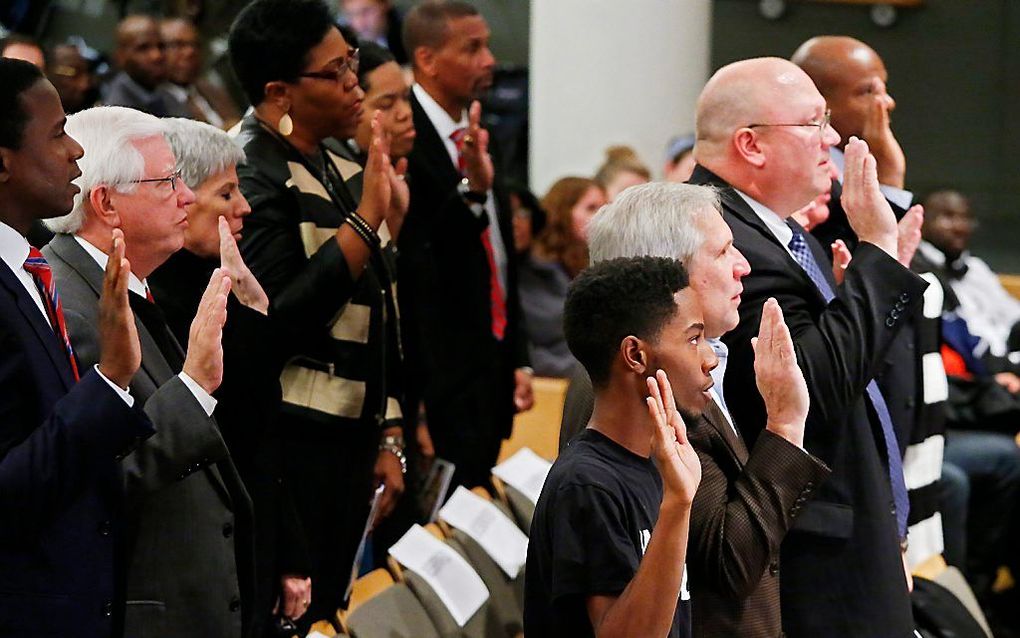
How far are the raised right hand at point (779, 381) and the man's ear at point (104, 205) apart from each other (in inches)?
45.3

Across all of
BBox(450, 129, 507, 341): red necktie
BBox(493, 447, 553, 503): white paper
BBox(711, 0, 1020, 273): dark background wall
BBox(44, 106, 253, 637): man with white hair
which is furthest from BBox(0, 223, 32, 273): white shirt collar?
BBox(711, 0, 1020, 273): dark background wall

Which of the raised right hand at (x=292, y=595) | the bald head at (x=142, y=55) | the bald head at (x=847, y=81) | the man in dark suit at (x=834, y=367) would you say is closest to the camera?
the man in dark suit at (x=834, y=367)

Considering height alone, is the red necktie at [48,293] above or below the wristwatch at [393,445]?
above

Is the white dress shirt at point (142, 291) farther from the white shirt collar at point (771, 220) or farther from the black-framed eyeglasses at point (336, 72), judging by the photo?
the white shirt collar at point (771, 220)

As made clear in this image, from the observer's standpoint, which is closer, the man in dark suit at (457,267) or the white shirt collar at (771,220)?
the white shirt collar at (771,220)

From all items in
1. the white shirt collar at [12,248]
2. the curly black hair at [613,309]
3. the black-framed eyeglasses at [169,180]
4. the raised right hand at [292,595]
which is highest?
the white shirt collar at [12,248]

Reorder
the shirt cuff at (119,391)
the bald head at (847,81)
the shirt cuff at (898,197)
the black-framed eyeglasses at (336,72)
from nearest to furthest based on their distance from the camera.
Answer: the shirt cuff at (119,391)
the black-framed eyeglasses at (336,72)
the shirt cuff at (898,197)
the bald head at (847,81)

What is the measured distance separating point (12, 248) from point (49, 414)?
27cm

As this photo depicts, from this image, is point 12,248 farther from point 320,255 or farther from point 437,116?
point 437,116

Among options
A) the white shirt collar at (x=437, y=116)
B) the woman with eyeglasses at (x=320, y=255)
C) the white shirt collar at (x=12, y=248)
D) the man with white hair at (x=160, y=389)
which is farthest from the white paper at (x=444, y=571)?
the white shirt collar at (x=437, y=116)

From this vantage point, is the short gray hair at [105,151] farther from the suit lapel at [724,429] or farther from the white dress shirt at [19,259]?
the suit lapel at [724,429]

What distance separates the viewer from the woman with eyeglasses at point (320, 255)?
11.8ft

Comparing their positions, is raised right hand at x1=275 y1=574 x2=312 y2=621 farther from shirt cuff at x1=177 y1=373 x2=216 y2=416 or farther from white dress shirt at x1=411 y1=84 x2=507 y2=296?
white dress shirt at x1=411 y1=84 x2=507 y2=296

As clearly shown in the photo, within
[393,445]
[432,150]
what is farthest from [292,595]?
[432,150]
